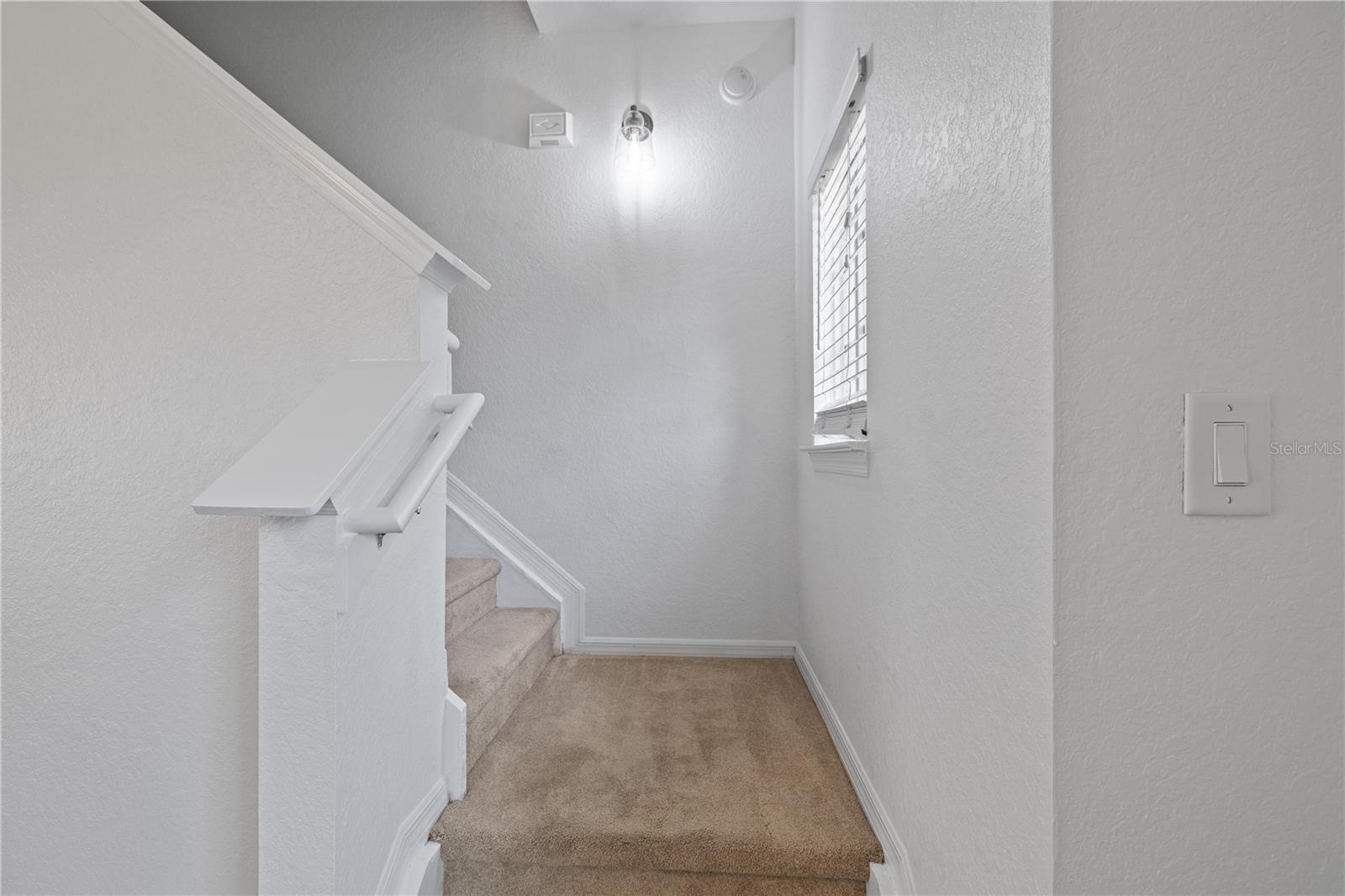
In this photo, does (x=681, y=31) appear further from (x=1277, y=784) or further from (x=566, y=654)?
(x=1277, y=784)

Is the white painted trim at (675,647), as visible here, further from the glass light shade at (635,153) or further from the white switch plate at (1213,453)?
the white switch plate at (1213,453)

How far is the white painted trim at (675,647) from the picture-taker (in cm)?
252

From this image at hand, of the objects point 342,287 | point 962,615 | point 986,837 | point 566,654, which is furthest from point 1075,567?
point 566,654

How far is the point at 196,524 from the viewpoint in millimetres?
1231

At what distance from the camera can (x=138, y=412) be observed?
4.11 feet

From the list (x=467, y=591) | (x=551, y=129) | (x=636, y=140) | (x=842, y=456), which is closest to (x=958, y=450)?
(x=842, y=456)

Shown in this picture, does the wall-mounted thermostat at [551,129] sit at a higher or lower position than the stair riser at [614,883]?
higher

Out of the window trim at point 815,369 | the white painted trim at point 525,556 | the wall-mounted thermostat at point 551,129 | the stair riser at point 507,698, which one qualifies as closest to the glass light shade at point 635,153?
the wall-mounted thermostat at point 551,129

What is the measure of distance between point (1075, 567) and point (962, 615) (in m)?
0.27

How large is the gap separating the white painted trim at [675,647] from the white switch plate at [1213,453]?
199 cm

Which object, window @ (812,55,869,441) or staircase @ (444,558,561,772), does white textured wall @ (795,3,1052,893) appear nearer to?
window @ (812,55,869,441)

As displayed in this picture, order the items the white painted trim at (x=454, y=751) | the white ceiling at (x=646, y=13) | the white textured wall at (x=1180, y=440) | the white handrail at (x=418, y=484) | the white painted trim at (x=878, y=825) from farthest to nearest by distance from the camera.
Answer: the white ceiling at (x=646, y=13) < the white painted trim at (x=454, y=751) < the white painted trim at (x=878, y=825) < the white handrail at (x=418, y=484) < the white textured wall at (x=1180, y=440)

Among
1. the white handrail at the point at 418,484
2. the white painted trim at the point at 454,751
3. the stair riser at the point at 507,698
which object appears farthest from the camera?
the stair riser at the point at 507,698

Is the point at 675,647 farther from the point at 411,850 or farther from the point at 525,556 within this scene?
the point at 411,850
